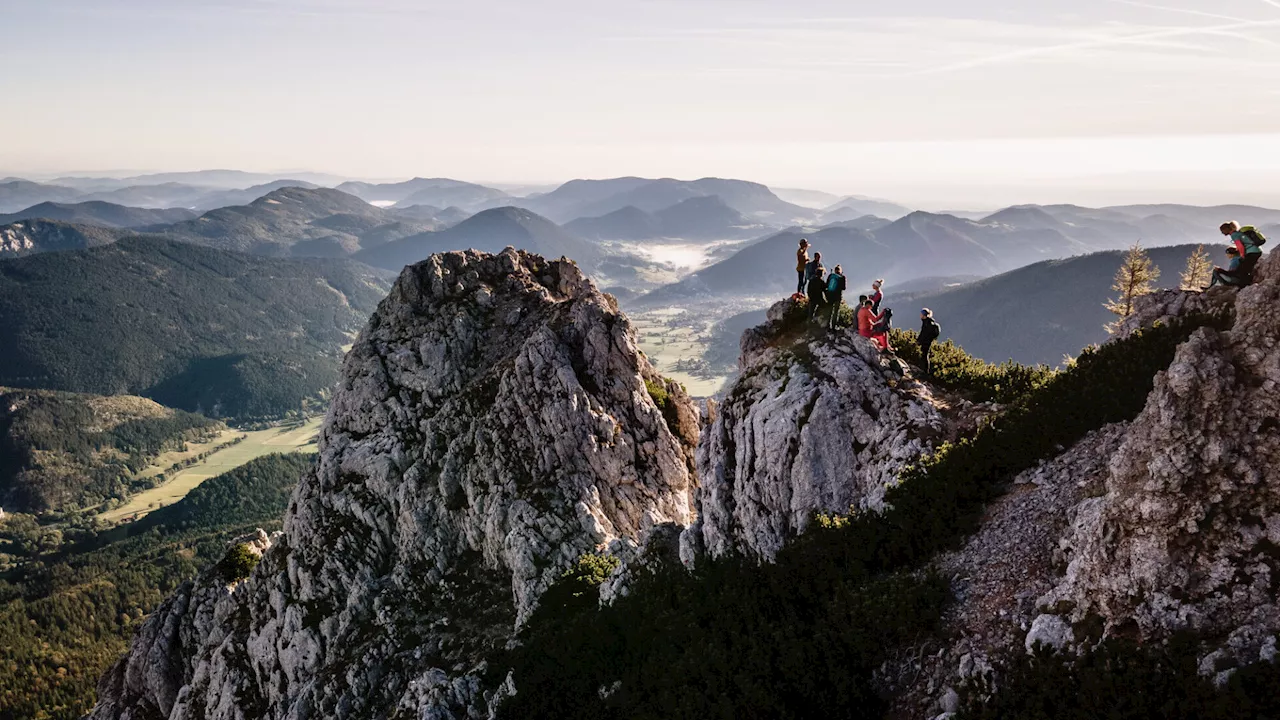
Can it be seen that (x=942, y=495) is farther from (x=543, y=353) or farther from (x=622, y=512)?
(x=543, y=353)

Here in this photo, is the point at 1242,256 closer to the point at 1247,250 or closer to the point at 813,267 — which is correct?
the point at 1247,250

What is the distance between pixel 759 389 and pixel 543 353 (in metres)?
24.9

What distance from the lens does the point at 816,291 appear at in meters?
39.7

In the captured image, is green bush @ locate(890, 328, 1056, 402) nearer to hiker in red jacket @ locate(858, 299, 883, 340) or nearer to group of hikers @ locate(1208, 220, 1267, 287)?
hiker in red jacket @ locate(858, 299, 883, 340)

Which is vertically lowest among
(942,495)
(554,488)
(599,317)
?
(554,488)

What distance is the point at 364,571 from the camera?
55.6 meters

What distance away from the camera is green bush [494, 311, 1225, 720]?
2381 centimetres

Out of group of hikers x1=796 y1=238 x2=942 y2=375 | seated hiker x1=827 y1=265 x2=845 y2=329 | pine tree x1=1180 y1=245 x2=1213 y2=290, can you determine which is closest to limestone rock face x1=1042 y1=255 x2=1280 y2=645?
group of hikers x1=796 y1=238 x2=942 y2=375

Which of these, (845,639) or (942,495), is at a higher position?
(942,495)

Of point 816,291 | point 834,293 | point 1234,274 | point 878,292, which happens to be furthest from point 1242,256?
point 816,291

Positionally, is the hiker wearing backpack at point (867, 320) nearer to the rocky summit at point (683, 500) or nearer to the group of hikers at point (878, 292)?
the group of hikers at point (878, 292)

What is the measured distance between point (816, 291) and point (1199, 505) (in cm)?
2279

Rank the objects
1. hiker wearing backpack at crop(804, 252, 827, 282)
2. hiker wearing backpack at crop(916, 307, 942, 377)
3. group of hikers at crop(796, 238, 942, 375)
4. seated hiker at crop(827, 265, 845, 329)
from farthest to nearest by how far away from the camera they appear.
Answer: hiker wearing backpack at crop(804, 252, 827, 282) < seated hiker at crop(827, 265, 845, 329) < group of hikers at crop(796, 238, 942, 375) < hiker wearing backpack at crop(916, 307, 942, 377)

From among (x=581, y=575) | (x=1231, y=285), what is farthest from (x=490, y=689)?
(x=1231, y=285)
